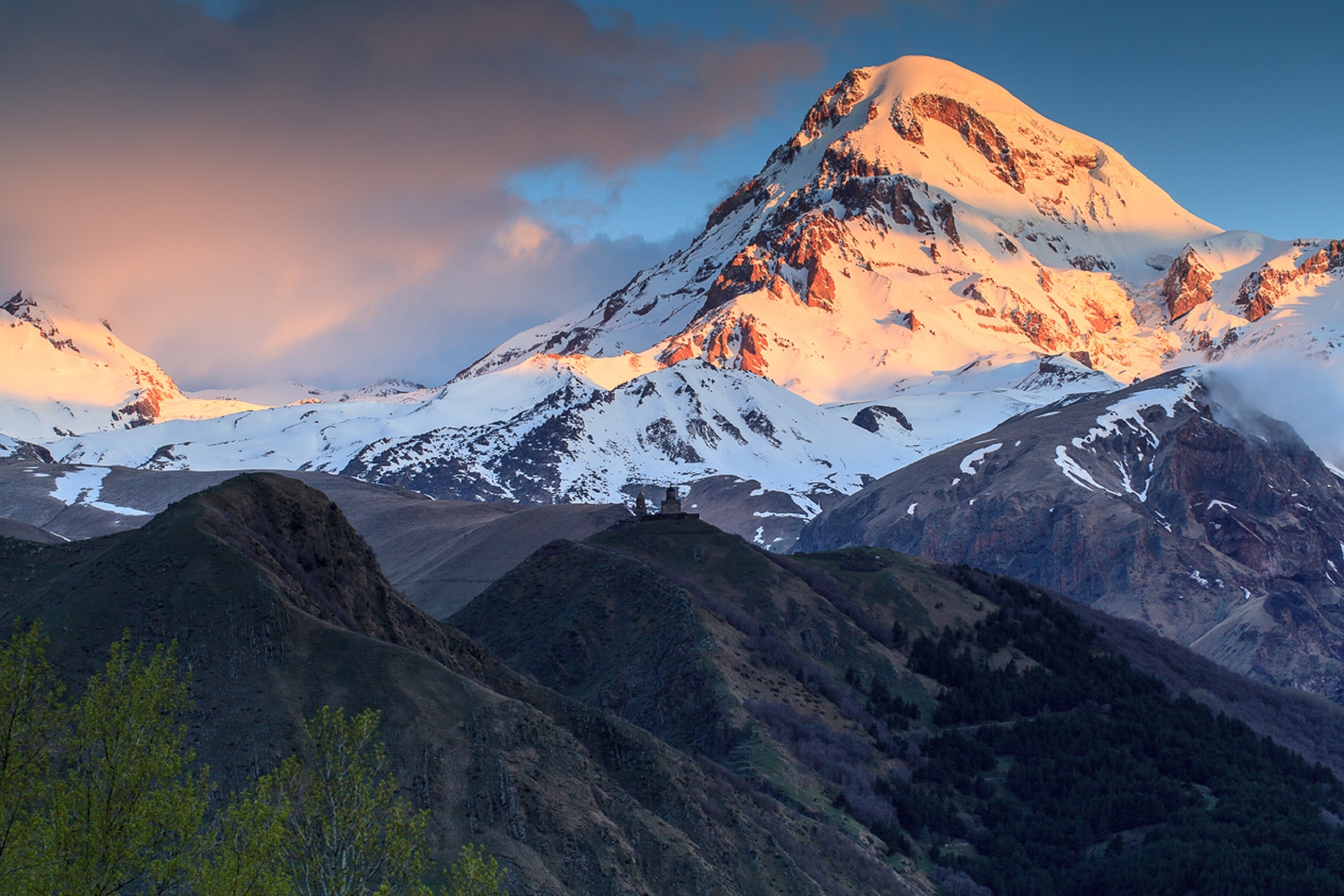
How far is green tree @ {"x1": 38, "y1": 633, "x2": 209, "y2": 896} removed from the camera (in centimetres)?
2933

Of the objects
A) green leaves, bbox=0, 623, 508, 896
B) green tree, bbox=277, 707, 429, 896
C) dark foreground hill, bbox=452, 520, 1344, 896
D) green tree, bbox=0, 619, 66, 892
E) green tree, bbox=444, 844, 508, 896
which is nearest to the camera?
green tree, bbox=0, 619, 66, 892

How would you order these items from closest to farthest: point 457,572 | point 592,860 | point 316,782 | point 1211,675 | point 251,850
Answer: point 251,850, point 316,782, point 592,860, point 1211,675, point 457,572

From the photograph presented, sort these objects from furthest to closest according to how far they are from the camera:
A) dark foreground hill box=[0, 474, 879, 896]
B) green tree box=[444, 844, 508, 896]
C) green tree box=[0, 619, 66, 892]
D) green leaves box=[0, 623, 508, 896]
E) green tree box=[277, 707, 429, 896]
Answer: dark foreground hill box=[0, 474, 879, 896]
green tree box=[277, 707, 429, 896]
green tree box=[444, 844, 508, 896]
green leaves box=[0, 623, 508, 896]
green tree box=[0, 619, 66, 892]

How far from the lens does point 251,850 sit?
30.1 metres

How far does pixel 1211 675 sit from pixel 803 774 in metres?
75.7

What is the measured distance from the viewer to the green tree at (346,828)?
34812 mm

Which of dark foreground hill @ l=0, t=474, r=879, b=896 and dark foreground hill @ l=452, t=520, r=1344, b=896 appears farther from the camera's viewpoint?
dark foreground hill @ l=452, t=520, r=1344, b=896

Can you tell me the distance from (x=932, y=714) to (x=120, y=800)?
99.7 meters

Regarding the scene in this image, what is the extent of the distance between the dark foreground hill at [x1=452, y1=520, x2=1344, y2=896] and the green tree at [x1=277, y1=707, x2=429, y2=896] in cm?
4947

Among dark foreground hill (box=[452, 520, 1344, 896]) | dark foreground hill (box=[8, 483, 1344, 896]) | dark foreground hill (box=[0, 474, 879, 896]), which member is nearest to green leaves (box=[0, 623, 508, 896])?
dark foreground hill (box=[0, 474, 879, 896])

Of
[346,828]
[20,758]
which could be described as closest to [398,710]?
[346,828]

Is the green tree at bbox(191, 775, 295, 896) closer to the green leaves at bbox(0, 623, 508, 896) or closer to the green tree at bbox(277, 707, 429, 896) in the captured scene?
the green leaves at bbox(0, 623, 508, 896)

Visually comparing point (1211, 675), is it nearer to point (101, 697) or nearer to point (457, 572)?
point (457, 572)

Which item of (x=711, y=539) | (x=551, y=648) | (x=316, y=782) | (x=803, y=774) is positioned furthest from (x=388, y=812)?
(x=711, y=539)
